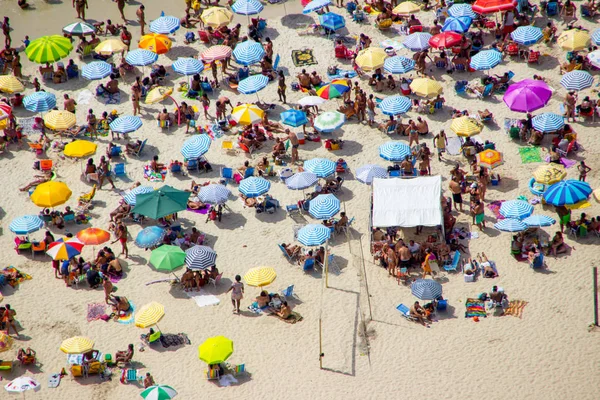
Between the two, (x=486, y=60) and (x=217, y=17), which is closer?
(x=486, y=60)

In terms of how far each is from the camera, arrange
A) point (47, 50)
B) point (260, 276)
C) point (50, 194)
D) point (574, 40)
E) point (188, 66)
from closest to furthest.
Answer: point (260, 276) < point (50, 194) < point (574, 40) < point (188, 66) < point (47, 50)

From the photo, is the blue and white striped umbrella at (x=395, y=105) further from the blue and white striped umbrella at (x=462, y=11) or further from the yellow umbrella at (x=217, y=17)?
the yellow umbrella at (x=217, y=17)

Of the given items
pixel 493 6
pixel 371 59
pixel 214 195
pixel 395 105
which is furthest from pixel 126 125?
pixel 493 6

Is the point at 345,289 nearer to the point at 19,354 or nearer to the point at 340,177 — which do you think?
the point at 340,177

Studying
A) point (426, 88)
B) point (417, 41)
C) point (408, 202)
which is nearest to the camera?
point (408, 202)

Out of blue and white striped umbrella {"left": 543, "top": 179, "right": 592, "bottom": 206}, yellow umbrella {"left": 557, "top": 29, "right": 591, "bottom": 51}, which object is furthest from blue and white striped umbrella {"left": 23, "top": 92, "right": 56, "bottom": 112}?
yellow umbrella {"left": 557, "top": 29, "right": 591, "bottom": 51}

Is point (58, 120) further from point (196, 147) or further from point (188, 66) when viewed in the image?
point (188, 66)

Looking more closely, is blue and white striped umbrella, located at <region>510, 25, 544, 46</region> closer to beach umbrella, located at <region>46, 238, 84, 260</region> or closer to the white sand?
the white sand

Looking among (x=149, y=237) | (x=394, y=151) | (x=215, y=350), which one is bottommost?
(x=149, y=237)
